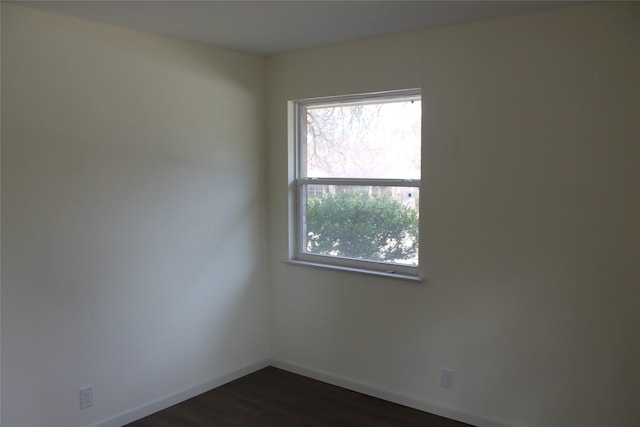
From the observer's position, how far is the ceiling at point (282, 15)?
2.57 metres

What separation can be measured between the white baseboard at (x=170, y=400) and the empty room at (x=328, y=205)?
19 mm

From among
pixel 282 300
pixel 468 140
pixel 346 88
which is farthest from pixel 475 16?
pixel 282 300

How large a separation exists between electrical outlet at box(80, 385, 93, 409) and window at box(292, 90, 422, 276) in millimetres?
1684

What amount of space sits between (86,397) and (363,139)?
2.38 meters

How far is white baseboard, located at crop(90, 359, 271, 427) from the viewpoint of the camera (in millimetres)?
3109

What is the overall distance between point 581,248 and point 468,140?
2.83 feet

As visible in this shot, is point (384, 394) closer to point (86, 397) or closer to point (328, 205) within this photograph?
point (328, 205)

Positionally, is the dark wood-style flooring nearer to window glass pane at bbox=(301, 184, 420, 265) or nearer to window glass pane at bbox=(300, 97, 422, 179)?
window glass pane at bbox=(301, 184, 420, 265)

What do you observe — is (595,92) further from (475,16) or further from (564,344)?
(564,344)

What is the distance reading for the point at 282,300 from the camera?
13.2 ft

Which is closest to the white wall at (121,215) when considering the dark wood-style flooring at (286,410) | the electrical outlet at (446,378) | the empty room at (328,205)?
the empty room at (328,205)

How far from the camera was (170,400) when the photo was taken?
340 centimetres

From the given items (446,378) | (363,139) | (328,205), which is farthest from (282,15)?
(446,378)

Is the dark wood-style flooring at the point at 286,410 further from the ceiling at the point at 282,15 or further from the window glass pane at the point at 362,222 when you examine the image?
the ceiling at the point at 282,15
